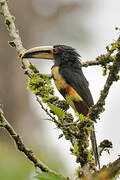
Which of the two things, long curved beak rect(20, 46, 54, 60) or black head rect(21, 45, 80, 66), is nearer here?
long curved beak rect(20, 46, 54, 60)

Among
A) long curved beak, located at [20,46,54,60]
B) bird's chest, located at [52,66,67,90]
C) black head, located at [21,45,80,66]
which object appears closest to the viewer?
long curved beak, located at [20,46,54,60]

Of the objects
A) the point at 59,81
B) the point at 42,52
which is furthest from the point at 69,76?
the point at 42,52

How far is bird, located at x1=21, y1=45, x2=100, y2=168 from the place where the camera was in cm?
400

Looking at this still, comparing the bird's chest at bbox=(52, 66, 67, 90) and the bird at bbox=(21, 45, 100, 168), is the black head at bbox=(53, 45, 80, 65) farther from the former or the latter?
the bird's chest at bbox=(52, 66, 67, 90)

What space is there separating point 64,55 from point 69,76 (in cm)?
30

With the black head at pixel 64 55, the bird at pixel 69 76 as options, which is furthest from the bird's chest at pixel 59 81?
the black head at pixel 64 55

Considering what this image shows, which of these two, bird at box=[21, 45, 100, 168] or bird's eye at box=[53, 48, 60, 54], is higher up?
bird's eye at box=[53, 48, 60, 54]

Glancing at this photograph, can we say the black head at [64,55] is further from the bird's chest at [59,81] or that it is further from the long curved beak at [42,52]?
the bird's chest at [59,81]

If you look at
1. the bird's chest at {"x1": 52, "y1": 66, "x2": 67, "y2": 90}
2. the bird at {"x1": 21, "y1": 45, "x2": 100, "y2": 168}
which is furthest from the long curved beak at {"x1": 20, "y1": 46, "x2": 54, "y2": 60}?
the bird's chest at {"x1": 52, "y1": 66, "x2": 67, "y2": 90}

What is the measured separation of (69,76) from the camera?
4.14 meters

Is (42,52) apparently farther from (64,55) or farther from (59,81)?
(59,81)

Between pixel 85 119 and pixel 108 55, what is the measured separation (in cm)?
90

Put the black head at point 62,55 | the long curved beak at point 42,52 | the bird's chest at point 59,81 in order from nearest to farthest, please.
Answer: the long curved beak at point 42,52 → the bird's chest at point 59,81 → the black head at point 62,55

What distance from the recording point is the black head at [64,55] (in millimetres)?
4293
